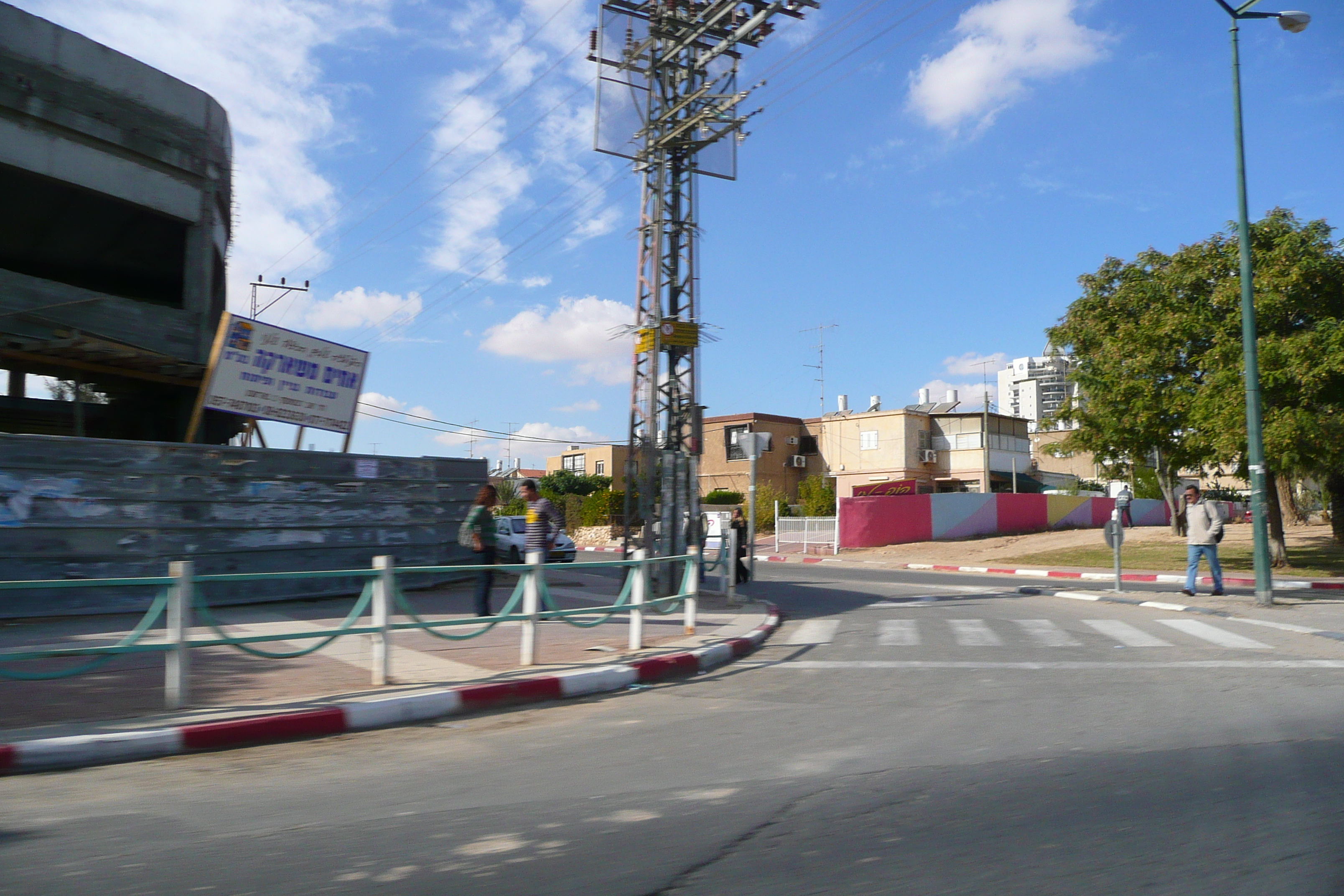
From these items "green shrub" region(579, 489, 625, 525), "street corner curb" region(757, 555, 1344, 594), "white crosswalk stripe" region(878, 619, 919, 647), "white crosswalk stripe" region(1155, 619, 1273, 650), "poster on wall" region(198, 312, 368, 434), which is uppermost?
"poster on wall" region(198, 312, 368, 434)

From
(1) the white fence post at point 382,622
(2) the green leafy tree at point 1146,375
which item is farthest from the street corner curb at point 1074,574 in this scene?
(1) the white fence post at point 382,622

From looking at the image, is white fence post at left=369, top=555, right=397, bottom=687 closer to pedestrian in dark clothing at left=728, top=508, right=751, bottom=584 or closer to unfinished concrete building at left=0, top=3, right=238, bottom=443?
pedestrian in dark clothing at left=728, top=508, right=751, bottom=584

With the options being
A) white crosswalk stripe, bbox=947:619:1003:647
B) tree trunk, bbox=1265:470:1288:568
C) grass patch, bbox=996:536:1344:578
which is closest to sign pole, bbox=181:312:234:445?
white crosswalk stripe, bbox=947:619:1003:647

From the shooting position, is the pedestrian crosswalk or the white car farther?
the white car

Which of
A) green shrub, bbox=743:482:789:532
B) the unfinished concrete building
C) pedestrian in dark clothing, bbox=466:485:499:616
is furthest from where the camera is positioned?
green shrub, bbox=743:482:789:532

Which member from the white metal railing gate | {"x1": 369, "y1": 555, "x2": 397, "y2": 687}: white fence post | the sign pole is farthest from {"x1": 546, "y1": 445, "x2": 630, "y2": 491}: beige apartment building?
{"x1": 369, "y1": 555, "x2": 397, "y2": 687}: white fence post

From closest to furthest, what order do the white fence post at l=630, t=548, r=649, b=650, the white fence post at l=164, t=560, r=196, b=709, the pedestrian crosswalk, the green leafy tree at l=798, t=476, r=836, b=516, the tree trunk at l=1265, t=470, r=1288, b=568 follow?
the white fence post at l=164, t=560, r=196, b=709 → the white fence post at l=630, t=548, r=649, b=650 → the pedestrian crosswalk → the tree trunk at l=1265, t=470, r=1288, b=568 → the green leafy tree at l=798, t=476, r=836, b=516

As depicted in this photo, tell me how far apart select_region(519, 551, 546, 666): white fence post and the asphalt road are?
1.14m

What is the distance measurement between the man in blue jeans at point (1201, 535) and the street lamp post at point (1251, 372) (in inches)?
30.2

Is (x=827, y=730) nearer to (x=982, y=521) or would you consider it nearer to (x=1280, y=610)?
(x=1280, y=610)

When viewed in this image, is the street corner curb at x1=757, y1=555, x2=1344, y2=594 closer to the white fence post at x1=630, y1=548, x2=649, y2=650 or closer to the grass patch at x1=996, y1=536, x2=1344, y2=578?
the grass patch at x1=996, y1=536, x2=1344, y2=578

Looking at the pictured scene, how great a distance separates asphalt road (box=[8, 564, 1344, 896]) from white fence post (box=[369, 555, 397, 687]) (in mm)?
1048

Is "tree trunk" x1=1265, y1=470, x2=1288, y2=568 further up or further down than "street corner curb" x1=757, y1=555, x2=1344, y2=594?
further up

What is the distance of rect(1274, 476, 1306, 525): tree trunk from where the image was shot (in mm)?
29252
